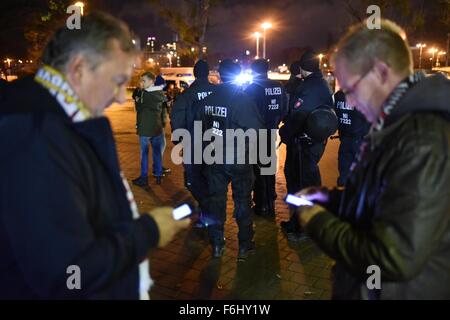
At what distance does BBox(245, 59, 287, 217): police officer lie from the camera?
6.44m

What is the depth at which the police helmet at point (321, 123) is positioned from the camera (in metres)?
5.29

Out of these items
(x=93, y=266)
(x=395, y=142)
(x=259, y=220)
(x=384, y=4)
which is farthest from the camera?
(x=384, y=4)

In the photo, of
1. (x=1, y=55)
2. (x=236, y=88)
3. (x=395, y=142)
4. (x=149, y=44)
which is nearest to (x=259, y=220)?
(x=236, y=88)

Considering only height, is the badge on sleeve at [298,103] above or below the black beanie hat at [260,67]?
below

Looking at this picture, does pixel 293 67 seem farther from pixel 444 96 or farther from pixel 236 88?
pixel 444 96

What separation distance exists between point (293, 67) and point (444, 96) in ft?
22.2

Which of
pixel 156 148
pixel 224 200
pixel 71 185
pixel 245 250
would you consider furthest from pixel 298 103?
pixel 71 185

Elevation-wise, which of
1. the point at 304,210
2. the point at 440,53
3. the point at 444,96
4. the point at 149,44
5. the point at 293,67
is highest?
the point at 149,44

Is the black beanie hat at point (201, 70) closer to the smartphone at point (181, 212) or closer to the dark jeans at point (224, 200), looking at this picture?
the dark jeans at point (224, 200)

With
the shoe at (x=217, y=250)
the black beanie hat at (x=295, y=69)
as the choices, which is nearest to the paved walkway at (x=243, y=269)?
the shoe at (x=217, y=250)

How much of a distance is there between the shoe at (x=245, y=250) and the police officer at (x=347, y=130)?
1.88 m

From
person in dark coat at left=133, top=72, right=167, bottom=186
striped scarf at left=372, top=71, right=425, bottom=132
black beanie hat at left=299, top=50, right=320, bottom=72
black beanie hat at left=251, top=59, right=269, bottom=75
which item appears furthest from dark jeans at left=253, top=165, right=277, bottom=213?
striped scarf at left=372, top=71, right=425, bottom=132

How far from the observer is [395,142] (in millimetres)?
1773

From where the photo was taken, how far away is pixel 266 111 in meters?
6.66
